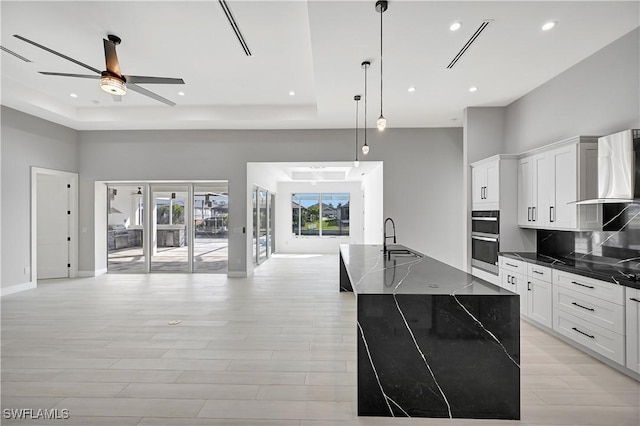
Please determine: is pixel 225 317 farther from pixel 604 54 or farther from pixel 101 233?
pixel 604 54

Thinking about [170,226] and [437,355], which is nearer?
[437,355]

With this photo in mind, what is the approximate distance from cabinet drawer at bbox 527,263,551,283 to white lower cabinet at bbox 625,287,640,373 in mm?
884

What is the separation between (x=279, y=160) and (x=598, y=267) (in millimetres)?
5315

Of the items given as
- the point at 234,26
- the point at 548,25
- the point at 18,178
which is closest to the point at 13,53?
the point at 18,178

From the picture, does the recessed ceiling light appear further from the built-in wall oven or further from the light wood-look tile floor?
the light wood-look tile floor

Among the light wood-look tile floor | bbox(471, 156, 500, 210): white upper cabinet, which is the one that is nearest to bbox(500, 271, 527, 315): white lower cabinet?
the light wood-look tile floor

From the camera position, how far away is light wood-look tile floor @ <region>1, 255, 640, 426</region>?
6.95 ft

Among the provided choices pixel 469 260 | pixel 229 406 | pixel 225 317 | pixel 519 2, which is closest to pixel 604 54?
pixel 519 2

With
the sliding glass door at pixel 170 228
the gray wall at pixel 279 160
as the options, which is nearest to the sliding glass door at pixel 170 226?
the sliding glass door at pixel 170 228

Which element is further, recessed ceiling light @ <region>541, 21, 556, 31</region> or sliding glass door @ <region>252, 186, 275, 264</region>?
sliding glass door @ <region>252, 186, 275, 264</region>

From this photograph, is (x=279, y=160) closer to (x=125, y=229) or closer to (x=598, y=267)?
(x=125, y=229)

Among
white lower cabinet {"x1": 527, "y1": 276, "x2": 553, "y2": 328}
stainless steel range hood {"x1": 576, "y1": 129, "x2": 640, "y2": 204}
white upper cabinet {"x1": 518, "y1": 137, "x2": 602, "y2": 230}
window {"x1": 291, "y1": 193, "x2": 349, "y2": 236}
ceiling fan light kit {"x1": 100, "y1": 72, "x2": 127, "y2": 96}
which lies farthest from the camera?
window {"x1": 291, "y1": 193, "x2": 349, "y2": 236}

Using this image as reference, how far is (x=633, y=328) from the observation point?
8.01ft

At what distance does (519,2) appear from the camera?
103 inches
